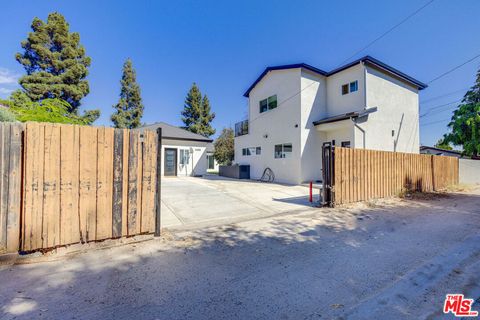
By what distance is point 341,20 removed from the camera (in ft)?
34.4

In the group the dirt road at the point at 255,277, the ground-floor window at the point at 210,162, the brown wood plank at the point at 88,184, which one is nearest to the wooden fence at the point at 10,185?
the dirt road at the point at 255,277

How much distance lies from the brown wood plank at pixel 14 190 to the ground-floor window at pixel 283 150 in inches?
489

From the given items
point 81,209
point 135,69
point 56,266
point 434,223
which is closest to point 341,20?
point 434,223

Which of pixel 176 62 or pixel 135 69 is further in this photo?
pixel 135 69

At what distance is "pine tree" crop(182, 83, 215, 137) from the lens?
1443 inches

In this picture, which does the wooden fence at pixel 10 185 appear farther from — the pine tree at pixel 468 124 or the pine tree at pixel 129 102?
the pine tree at pixel 129 102

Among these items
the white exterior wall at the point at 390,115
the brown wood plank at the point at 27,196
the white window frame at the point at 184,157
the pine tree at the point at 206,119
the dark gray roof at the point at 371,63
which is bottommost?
the brown wood plank at the point at 27,196

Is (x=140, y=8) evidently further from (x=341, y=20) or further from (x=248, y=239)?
(x=248, y=239)

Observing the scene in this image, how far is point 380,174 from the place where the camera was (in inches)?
334

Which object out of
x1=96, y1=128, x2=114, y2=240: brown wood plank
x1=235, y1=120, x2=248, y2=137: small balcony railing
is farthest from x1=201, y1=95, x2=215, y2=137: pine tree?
x1=96, y1=128, x2=114, y2=240: brown wood plank

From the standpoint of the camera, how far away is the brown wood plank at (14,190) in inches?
117

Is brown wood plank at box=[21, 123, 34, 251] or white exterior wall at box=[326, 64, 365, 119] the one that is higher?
white exterior wall at box=[326, 64, 365, 119]

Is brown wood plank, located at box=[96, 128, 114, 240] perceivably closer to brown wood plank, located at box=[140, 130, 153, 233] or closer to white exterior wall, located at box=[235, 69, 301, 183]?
brown wood plank, located at box=[140, 130, 153, 233]

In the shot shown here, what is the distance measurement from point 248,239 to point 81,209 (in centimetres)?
295
